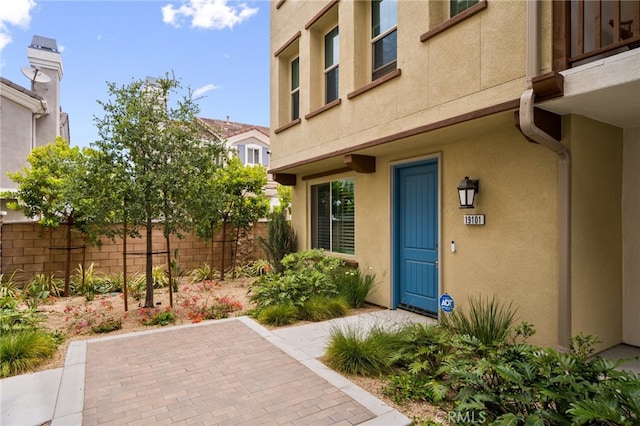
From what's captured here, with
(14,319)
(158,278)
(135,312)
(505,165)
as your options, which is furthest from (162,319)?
(505,165)

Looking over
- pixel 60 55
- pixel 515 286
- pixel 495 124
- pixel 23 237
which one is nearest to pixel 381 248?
pixel 515 286

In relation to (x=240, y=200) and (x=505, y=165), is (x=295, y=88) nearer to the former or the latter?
(x=240, y=200)

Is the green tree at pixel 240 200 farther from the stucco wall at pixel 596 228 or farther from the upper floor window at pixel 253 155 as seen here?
the upper floor window at pixel 253 155

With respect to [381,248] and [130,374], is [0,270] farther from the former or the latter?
[381,248]

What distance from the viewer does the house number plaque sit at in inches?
189

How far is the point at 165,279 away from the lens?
29.3 ft

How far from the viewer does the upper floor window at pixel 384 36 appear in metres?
5.86

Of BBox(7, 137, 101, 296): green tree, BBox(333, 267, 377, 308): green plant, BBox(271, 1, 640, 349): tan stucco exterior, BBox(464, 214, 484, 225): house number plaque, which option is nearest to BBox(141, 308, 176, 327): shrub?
BBox(7, 137, 101, 296): green tree

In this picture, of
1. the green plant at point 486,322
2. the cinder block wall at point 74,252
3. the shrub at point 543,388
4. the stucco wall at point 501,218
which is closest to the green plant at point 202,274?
the cinder block wall at point 74,252

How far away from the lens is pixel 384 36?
19.9 ft

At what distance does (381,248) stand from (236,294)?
3.53m

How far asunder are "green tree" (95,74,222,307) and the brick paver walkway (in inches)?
86.2

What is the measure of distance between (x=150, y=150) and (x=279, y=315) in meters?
3.45

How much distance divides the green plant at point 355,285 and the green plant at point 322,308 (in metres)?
0.31
